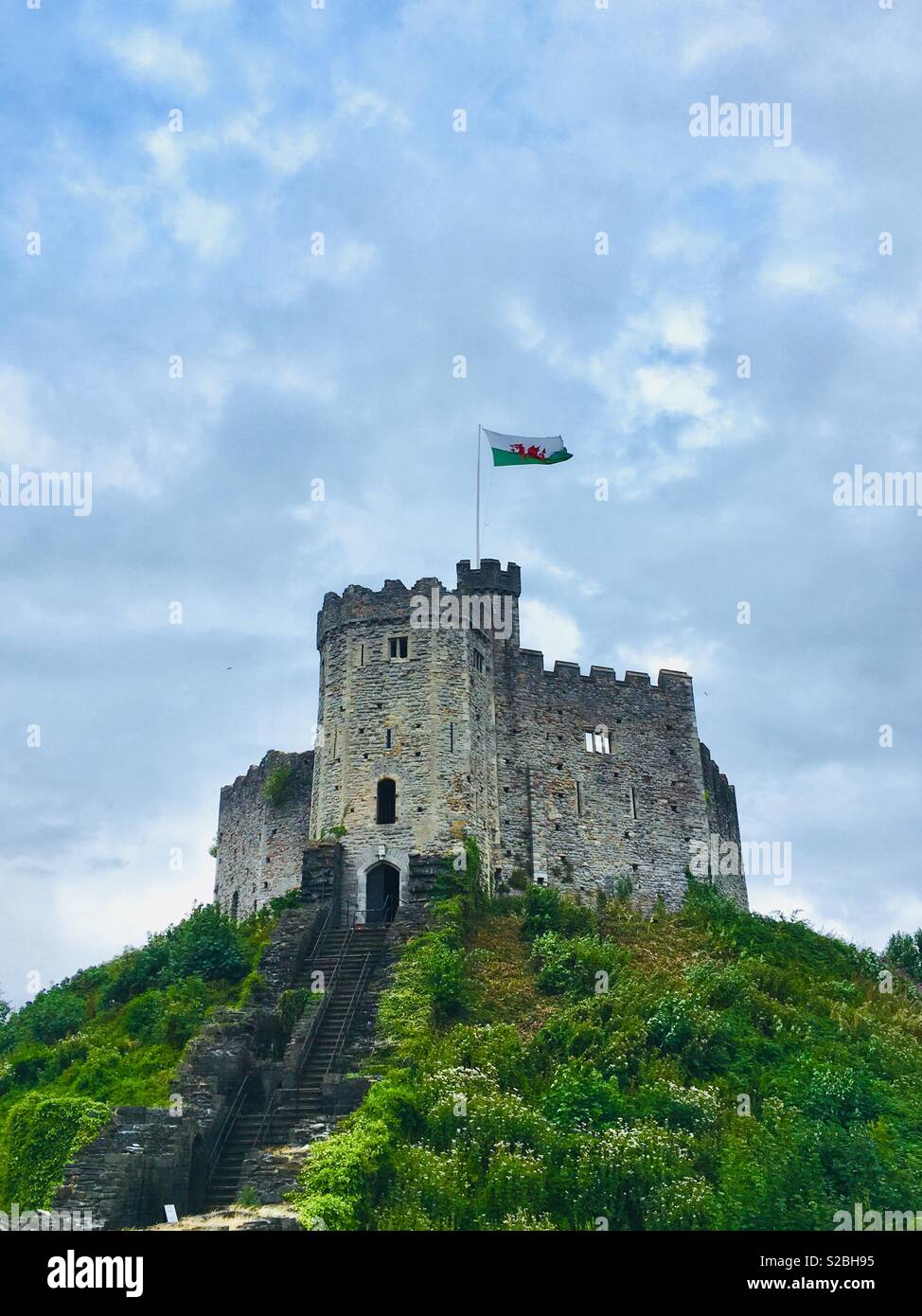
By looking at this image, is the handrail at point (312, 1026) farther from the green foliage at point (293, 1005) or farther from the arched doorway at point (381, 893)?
the arched doorway at point (381, 893)

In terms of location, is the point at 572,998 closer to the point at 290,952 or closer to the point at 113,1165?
the point at 290,952

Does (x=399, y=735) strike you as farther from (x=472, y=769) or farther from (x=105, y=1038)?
(x=105, y=1038)

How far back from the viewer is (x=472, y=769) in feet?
111

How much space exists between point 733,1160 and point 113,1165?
10.1m

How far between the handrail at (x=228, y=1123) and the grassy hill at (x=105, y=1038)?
1372mm

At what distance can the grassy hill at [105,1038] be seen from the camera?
2328cm

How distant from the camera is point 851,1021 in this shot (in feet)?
90.6

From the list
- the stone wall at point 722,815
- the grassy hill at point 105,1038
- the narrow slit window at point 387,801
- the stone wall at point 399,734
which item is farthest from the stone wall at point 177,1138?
the stone wall at point 722,815

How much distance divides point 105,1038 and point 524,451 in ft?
64.8

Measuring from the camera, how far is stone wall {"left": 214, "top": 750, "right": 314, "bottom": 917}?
40344mm

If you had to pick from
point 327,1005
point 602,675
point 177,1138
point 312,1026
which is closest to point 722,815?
point 602,675

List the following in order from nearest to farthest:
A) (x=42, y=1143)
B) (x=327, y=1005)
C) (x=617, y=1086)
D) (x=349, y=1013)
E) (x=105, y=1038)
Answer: (x=617, y=1086) → (x=42, y=1143) → (x=349, y=1013) → (x=327, y=1005) → (x=105, y=1038)
